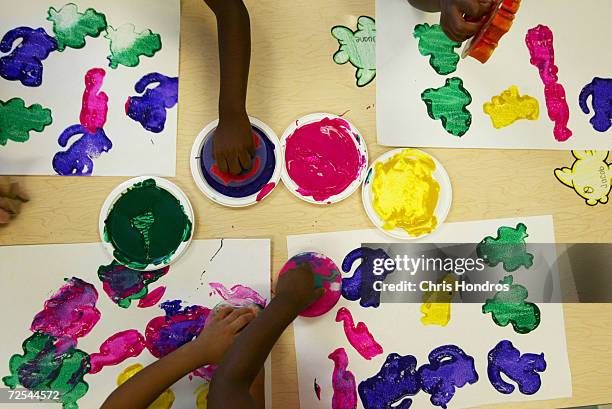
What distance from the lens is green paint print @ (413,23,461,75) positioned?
0.90 m

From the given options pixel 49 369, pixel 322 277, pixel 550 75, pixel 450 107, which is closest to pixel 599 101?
pixel 550 75

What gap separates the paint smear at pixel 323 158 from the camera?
2.83ft

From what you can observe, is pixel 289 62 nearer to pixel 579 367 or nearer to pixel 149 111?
pixel 149 111

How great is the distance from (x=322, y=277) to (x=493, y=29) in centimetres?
45

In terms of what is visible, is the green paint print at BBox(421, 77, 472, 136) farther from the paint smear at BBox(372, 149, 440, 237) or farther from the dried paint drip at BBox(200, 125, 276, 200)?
the dried paint drip at BBox(200, 125, 276, 200)

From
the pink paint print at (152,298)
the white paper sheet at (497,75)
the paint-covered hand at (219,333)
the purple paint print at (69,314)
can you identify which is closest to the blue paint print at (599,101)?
the white paper sheet at (497,75)

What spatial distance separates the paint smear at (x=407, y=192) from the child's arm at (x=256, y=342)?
17 cm

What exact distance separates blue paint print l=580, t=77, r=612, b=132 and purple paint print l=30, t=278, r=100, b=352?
0.90m

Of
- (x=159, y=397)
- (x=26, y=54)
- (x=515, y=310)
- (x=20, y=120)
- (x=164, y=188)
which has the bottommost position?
(x=159, y=397)

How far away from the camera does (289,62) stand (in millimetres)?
897

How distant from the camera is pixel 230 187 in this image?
86cm

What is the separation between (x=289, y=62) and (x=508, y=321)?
1.90 ft

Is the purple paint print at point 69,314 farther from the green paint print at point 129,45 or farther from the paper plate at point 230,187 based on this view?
the green paint print at point 129,45

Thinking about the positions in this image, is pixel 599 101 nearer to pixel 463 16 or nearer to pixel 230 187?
pixel 463 16
